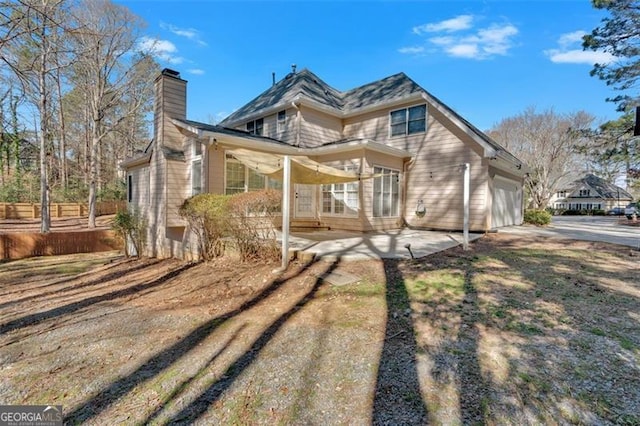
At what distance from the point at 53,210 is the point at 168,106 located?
17.0m

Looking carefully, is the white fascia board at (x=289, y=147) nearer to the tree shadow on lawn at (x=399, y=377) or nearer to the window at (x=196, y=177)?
the window at (x=196, y=177)

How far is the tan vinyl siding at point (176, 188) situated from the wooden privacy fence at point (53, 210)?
40.9ft

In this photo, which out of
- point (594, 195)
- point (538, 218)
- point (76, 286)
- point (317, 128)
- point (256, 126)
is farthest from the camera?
point (594, 195)

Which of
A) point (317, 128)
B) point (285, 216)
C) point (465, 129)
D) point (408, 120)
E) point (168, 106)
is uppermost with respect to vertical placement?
point (408, 120)

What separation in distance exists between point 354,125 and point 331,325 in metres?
11.5

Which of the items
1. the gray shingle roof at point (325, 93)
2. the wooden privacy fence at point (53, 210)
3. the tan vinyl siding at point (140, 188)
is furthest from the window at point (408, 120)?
the wooden privacy fence at point (53, 210)

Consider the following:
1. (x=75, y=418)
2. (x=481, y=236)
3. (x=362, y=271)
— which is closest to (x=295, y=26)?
(x=481, y=236)

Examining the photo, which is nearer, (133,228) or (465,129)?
(133,228)

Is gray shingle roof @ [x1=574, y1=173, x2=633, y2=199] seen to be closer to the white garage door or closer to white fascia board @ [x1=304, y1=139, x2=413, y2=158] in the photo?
the white garage door

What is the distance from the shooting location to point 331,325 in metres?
3.61

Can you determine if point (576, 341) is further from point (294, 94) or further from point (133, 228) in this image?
point (294, 94)

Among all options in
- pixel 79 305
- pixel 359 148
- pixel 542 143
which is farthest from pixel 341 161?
pixel 542 143

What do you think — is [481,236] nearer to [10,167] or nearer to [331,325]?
[331,325]

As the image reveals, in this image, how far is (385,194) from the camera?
11.3 m
